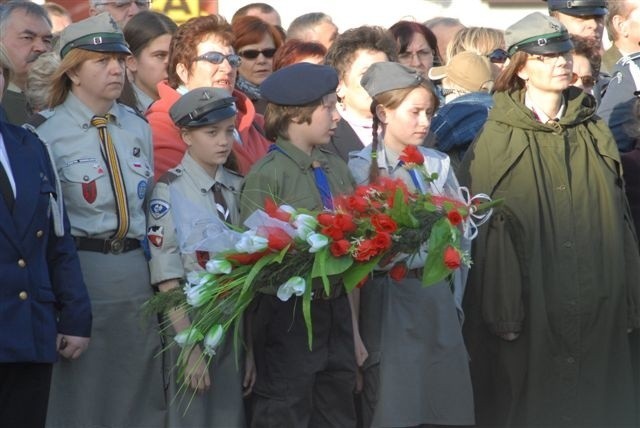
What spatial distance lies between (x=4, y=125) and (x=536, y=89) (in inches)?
111

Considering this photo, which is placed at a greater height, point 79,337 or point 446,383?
point 79,337

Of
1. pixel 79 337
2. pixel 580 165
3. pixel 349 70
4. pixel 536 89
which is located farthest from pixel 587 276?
pixel 79 337

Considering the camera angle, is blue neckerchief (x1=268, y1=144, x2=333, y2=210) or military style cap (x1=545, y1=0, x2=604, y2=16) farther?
military style cap (x1=545, y1=0, x2=604, y2=16)

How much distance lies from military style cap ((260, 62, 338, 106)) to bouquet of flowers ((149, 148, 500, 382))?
67 cm

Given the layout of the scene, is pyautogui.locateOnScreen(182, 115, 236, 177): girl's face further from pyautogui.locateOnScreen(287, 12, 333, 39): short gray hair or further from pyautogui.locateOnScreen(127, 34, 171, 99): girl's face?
pyautogui.locateOnScreen(287, 12, 333, 39): short gray hair

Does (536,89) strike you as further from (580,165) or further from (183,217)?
(183,217)

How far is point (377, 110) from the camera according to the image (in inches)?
249

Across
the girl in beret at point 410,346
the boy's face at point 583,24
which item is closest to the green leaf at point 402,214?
the girl in beret at point 410,346

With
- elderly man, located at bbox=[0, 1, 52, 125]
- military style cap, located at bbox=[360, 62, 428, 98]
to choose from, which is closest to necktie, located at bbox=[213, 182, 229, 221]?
military style cap, located at bbox=[360, 62, 428, 98]

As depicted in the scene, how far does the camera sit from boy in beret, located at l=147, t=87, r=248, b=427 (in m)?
5.78

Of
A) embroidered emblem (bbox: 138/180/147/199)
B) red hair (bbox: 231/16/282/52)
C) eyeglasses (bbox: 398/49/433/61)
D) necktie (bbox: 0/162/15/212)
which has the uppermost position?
necktie (bbox: 0/162/15/212)

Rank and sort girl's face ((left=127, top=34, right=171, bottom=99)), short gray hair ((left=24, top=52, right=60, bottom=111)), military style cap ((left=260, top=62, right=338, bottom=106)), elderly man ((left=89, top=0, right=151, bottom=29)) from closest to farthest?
military style cap ((left=260, top=62, right=338, bottom=106)) < short gray hair ((left=24, top=52, right=60, bottom=111)) < girl's face ((left=127, top=34, right=171, bottom=99)) < elderly man ((left=89, top=0, right=151, bottom=29))

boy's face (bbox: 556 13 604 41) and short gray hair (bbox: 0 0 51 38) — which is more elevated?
short gray hair (bbox: 0 0 51 38)

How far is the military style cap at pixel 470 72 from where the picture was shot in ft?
24.8
